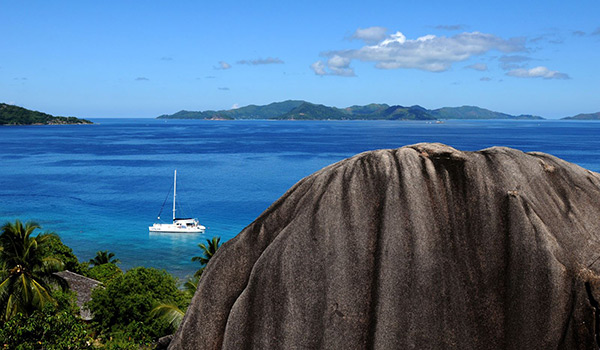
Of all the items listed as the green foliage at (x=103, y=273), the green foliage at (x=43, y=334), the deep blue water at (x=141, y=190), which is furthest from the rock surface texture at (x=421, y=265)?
the deep blue water at (x=141, y=190)

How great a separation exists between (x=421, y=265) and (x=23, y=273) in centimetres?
2898

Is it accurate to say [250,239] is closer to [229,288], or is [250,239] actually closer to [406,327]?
[229,288]

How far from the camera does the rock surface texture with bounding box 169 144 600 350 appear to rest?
10.2m

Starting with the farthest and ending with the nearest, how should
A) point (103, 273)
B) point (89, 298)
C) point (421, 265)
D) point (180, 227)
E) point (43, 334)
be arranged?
point (180, 227), point (103, 273), point (89, 298), point (43, 334), point (421, 265)

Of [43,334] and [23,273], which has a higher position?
[43,334]

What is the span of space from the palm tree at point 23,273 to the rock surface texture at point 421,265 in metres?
24.2

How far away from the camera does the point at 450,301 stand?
1037 cm

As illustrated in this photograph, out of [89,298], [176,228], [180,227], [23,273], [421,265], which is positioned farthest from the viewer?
[180,227]

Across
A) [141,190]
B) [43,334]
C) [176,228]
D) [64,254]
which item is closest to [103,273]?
[64,254]

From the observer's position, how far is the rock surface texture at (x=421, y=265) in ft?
33.5

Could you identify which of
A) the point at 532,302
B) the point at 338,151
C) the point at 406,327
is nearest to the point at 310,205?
the point at 406,327

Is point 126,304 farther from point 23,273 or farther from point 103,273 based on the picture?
point 103,273

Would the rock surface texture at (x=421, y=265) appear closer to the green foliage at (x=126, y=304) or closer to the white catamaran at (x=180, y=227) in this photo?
the green foliage at (x=126, y=304)

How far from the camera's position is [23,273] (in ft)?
103
